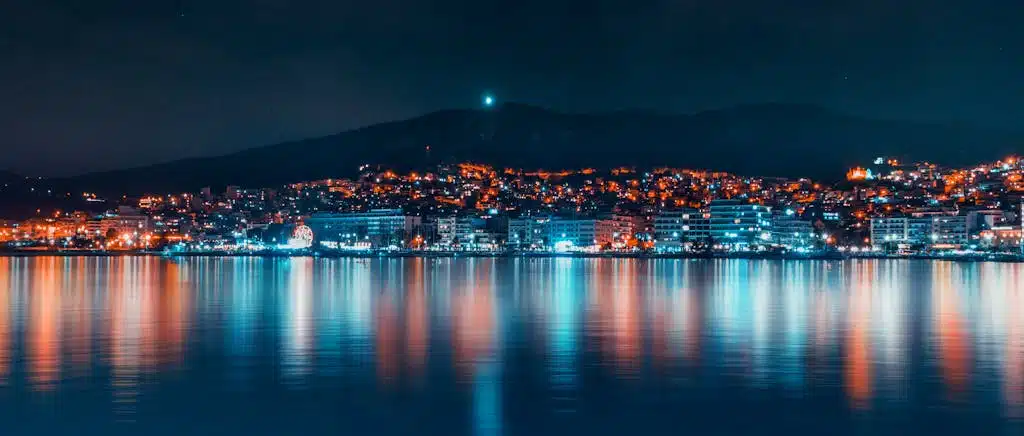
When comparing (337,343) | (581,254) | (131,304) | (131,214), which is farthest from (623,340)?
(131,214)

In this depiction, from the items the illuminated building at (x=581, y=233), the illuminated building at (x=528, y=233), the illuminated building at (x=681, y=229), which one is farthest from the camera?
the illuminated building at (x=528, y=233)

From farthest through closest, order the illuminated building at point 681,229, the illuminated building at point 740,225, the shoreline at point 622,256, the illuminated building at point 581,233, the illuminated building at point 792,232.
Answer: the illuminated building at point 581,233 < the illuminated building at point 681,229 < the illuminated building at point 792,232 < the illuminated building at point 740,225 < the shoreline at point 622,256

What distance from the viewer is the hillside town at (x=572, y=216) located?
74.6 m

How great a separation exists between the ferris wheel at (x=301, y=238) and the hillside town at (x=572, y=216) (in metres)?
0.14

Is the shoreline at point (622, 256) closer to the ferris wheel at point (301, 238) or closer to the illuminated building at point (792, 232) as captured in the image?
the illuminated building at point (792, 232)

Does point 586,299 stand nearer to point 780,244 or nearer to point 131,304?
point 131,304

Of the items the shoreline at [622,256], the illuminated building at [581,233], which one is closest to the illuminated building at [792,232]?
the shoreline at [622,256]

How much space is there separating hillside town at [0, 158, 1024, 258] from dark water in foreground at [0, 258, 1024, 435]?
170 ft

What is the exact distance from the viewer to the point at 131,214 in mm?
101438

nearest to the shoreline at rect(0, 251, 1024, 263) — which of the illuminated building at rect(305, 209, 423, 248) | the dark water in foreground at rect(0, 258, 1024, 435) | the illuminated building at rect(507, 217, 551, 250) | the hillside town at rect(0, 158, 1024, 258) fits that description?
the hillside town at rect(0, 158, 1024, 258)

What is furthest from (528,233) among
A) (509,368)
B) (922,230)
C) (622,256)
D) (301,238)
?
(509,368)

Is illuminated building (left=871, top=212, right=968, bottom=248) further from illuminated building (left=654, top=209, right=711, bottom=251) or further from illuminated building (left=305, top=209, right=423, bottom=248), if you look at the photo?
illuminated building (left=305, top=209, right=423, bottom=248)

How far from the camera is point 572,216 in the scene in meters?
83.7

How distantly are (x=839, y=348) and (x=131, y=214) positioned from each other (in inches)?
3880
